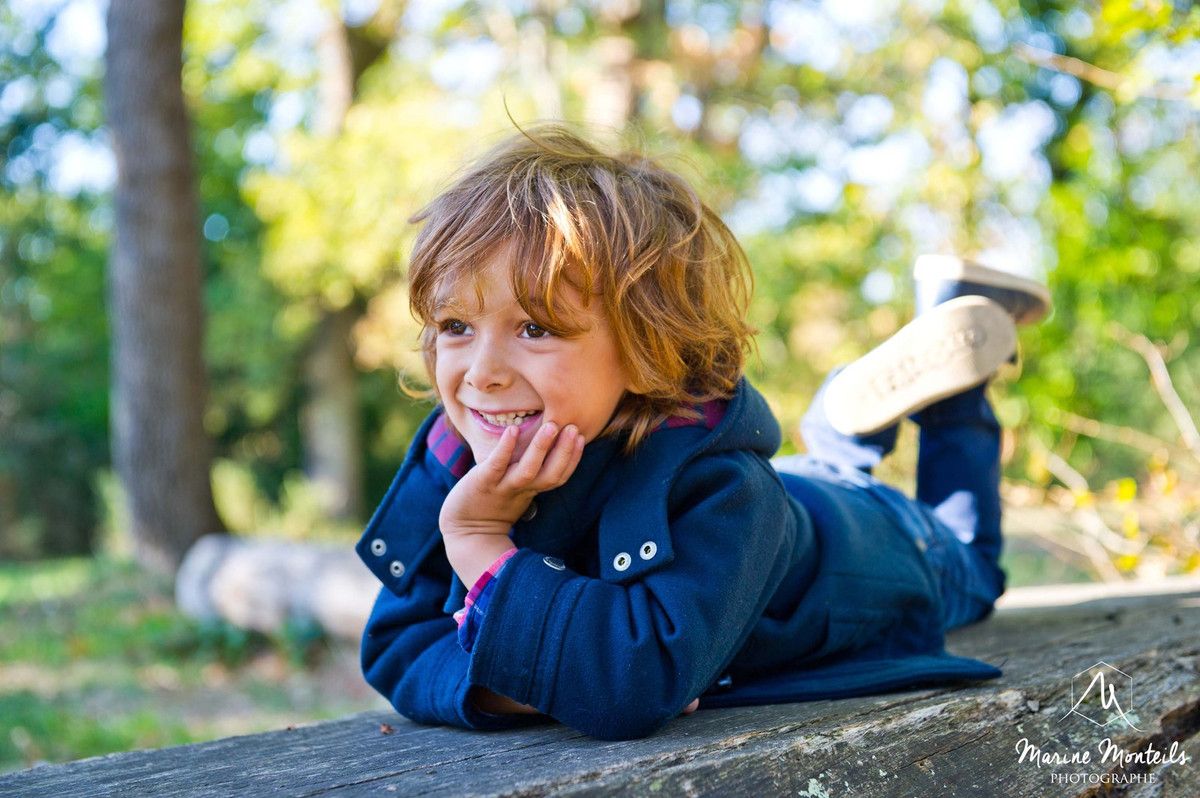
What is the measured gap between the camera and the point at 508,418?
1674mm

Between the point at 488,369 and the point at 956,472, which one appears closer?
the point at 488,369

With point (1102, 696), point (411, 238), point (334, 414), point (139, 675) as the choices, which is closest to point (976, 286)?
point (1102, 696)

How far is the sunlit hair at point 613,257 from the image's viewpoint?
1.64 meters

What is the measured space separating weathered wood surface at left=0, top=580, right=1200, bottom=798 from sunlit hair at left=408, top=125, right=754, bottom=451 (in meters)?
0.50

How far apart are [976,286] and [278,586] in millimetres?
4814

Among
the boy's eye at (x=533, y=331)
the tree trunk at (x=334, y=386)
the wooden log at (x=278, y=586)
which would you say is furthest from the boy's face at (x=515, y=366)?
the tree trunk at (x=334, y=386)

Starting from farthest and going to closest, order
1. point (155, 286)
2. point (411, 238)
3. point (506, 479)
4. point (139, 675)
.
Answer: point (411, 238)
point (155, 286)
point (139, 675)
point (506, 479)

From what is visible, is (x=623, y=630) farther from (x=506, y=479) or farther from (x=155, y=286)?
(x=155, y=286)

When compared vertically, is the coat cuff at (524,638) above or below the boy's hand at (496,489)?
below

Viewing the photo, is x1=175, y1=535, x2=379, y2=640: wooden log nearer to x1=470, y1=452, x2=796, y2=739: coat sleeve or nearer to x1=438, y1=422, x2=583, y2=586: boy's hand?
x1=438, y1=422, x2=583, y2=586: boy's hand

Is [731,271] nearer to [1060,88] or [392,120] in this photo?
[1060,88]

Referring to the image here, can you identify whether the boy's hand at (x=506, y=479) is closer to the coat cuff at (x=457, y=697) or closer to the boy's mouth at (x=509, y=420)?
the boy's mouth at (x=509, y=420)

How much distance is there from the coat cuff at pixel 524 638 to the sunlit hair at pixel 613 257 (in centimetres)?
30

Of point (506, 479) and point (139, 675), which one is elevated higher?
point (506, 479)
